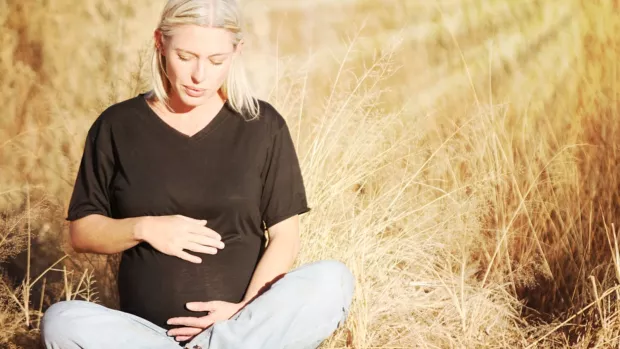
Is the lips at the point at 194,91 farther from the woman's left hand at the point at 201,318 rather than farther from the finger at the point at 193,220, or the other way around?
the woman's left hand at the point at 201,318

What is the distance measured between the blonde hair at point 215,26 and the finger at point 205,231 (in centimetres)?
31

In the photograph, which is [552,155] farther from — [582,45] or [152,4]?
[152,4]

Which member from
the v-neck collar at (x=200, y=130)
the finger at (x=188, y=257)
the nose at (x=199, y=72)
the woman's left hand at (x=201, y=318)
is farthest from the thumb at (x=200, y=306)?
the nose at (x=199, y=72)

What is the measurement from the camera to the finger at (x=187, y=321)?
2221 mm

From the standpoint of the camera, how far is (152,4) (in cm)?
390

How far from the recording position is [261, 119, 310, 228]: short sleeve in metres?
2.36

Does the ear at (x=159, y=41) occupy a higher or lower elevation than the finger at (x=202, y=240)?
higher

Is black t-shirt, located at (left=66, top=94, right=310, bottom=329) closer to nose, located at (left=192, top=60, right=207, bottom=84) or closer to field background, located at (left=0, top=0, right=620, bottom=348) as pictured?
nose, located at (left=192, top=60, right=207, bottom=84)

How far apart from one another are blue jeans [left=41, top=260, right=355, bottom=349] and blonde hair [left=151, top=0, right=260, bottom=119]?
17.8 inches

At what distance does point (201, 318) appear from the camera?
2.22 metres

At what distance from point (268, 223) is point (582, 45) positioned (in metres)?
1.58

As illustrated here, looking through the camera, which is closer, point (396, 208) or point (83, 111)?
point (396, 208)

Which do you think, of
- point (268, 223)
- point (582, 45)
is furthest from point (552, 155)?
point (268, 223)

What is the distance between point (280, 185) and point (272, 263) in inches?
7.7
